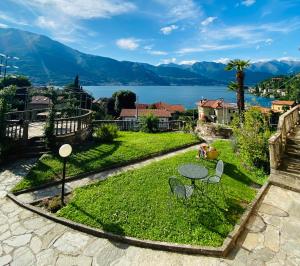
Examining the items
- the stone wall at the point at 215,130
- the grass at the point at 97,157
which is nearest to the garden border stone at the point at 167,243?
the grass at the point at 97,157

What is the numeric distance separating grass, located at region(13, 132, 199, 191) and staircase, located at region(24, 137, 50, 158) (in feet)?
3.32

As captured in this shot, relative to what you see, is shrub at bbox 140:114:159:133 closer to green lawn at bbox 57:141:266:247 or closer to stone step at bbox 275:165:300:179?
green lawn at bbox 57:141:266:247

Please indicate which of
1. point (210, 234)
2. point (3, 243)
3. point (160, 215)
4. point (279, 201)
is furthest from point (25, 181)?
point (279, 201)

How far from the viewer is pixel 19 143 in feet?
37.1

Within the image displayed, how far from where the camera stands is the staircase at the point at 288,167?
873cm

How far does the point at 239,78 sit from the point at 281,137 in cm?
1524

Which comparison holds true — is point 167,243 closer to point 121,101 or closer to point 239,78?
point 239,78

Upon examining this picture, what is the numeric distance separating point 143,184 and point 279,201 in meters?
4.71

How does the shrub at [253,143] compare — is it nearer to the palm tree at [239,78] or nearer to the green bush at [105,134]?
the green bush at [105,134]

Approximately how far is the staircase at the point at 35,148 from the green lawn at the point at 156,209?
450 cm

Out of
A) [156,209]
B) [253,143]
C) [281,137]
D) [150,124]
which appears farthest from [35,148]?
[281,137]

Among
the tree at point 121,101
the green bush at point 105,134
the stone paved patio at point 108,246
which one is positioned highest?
the tree at point 121,101

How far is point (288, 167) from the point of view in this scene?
954 centimetres

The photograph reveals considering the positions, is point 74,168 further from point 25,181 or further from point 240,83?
point 240,83
